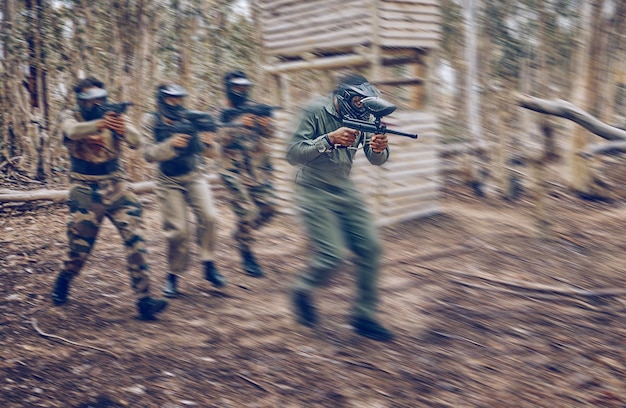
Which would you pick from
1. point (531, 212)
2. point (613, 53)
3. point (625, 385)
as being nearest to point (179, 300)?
point (625, 385)

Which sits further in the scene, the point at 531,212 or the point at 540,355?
the point at 531,212

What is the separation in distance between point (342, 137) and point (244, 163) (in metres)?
2.36

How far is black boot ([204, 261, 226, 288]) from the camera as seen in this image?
5535mm

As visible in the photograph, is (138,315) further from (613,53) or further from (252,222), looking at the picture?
(613,53)

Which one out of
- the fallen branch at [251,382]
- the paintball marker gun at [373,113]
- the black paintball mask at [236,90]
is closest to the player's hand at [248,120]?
the black paintball mask at [236,90]

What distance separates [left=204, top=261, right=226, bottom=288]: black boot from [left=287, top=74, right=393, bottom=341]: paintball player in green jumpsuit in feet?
4.73

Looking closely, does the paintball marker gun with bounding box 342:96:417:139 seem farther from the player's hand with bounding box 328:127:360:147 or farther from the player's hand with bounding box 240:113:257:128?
the player's hand with bounding box 240:113:257:128

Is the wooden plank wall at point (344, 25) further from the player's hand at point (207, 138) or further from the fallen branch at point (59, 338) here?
the fallen branch at point (59, 338)

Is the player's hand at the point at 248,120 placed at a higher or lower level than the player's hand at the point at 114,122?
lower

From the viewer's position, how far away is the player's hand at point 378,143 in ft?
13.6

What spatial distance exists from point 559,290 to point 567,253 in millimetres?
1368

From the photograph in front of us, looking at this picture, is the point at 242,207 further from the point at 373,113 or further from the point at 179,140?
the point at 373,113

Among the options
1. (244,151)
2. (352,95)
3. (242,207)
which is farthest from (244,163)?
(352,95)

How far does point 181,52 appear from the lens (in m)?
10.1
